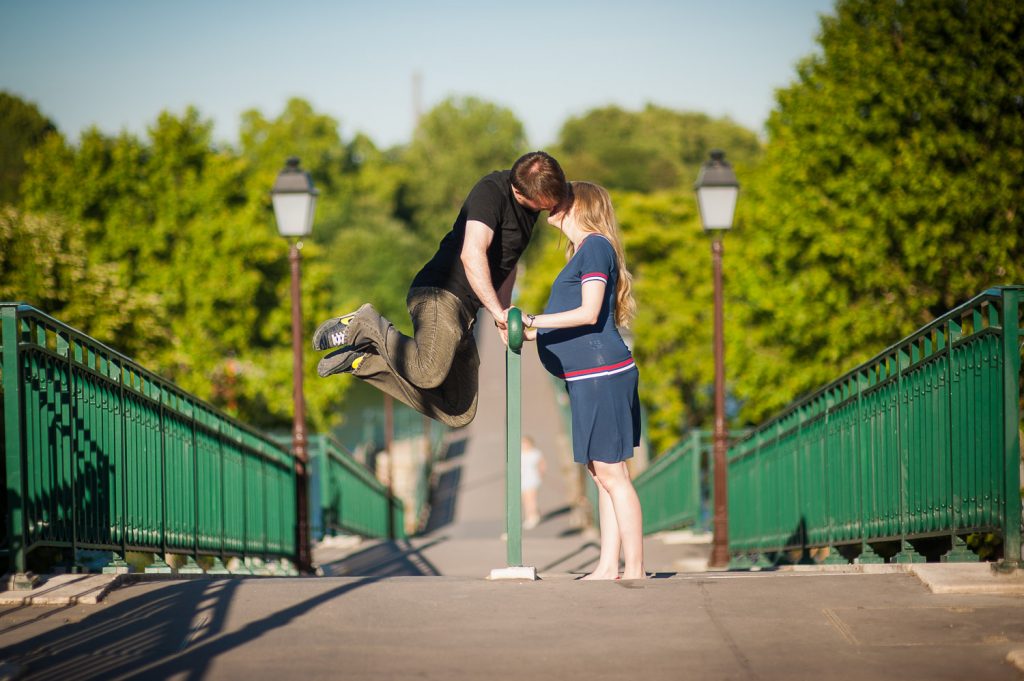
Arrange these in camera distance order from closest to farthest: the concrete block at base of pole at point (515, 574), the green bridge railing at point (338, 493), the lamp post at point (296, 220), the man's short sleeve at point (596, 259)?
the concrete block at base of pole at point (515, 574) < the man's short sleeve at point (596, 259) < the lamp post at point (296, 220) < the green bridge railing at point (338, 493)

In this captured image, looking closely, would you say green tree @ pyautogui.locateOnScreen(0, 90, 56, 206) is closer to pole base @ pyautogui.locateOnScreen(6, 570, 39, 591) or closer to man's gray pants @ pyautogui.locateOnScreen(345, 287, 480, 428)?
man's gray pants @ pyautogui.locateOnScreen(345, 287, 480, 428)

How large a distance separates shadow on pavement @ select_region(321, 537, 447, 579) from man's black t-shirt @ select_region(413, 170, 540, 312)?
4697mm

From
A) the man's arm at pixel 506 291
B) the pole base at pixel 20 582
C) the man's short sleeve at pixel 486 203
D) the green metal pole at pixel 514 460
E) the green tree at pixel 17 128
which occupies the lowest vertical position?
the pole base at pixel 20 582

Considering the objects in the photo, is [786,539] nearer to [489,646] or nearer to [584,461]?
[584,461]

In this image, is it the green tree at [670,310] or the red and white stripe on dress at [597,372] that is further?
the green tree at [670,310]

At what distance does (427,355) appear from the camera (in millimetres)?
6293

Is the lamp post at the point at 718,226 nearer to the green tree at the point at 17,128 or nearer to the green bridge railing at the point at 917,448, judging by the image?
the green bridge railing at the point at 917,448

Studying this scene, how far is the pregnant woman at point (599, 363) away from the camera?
5906 mm

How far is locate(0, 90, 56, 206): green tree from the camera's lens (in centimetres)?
7588

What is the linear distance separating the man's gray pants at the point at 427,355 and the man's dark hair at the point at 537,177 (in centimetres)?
76

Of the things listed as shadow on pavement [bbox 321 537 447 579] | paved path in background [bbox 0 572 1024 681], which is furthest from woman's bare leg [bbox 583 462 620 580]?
shadow on pavement [bbox 321 537 447 579]

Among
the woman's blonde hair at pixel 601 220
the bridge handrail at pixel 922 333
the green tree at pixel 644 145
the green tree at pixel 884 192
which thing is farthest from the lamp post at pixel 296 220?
the green tree at pixel 644 145

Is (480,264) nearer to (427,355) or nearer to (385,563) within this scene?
(427,355)

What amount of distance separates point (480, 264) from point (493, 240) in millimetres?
340
